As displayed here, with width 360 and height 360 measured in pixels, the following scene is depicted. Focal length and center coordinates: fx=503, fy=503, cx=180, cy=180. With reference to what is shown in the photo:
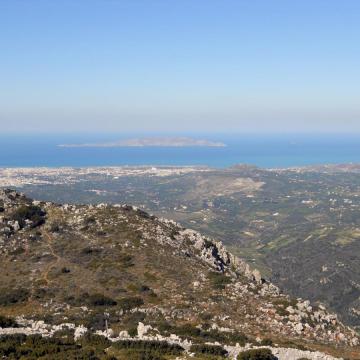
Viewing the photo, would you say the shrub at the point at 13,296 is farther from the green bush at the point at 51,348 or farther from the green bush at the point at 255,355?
the green bush at the point at 255,355

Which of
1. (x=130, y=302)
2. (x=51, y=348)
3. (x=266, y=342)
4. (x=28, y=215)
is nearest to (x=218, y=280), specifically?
(x=130, y=302)

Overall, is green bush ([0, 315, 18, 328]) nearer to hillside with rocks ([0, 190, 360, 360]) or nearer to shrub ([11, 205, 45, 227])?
hillside with rocks ([0, 190, 360, 360])

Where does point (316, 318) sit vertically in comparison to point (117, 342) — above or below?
below

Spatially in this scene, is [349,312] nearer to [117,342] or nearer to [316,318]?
[316,318]

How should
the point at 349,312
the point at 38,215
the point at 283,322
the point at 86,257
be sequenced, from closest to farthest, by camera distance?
the point at 283,322 → the point at 86,257 → the point at 38,215 → the point at 349,312

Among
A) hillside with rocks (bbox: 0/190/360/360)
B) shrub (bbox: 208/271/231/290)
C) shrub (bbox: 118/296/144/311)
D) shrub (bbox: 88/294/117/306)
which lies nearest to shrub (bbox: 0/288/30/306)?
hillside with rocks (bbox: 0/190/360/360)

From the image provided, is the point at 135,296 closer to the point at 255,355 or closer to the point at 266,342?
the point at 266,342

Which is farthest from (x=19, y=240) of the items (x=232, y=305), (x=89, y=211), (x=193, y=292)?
(x=232, y=305)
